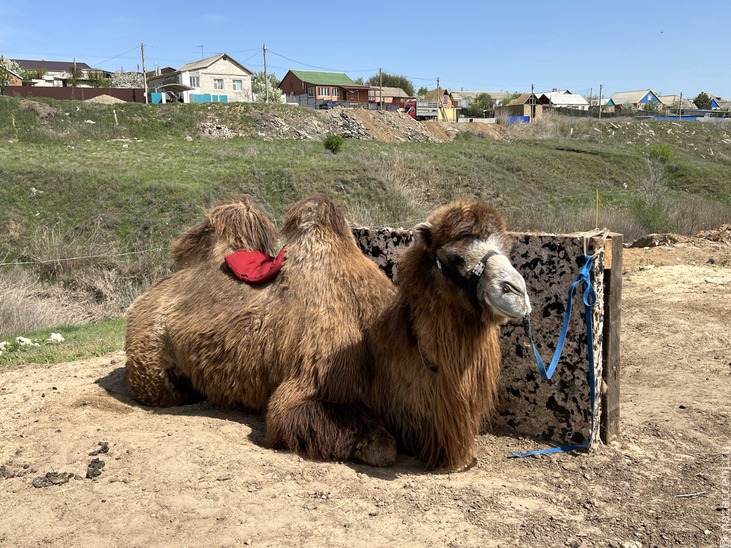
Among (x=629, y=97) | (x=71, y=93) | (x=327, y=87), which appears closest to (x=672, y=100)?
(x=629, y=97)

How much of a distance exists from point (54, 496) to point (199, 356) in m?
1.72

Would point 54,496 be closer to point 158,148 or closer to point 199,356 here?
point 199,356

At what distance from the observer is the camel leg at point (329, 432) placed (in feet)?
14.3

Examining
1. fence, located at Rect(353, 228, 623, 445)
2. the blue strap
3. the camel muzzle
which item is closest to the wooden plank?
fence, located at Rect(353, 228, 623, 445)

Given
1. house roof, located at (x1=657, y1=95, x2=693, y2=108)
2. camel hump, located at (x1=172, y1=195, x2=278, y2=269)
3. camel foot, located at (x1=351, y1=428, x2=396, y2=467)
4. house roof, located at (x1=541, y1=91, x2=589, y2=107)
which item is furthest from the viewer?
house roof, located at (x1=657, y1=95, x2=693, y2=108)

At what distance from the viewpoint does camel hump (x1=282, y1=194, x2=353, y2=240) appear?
527 cm

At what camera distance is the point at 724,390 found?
19.9ft

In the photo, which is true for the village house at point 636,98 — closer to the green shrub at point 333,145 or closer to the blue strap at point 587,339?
the green shrub at point 333,145

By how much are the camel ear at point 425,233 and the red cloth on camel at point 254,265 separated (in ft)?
5.28

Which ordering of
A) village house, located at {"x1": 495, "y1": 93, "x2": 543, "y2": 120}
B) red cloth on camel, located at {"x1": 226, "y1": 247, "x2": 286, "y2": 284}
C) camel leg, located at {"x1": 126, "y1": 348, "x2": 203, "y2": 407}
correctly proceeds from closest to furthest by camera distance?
1. red cloth on camel, located at {"x1": 226, "y1": 247, "x2": 286, "y2": 284}
2. camel leg, located at {"x1": 126, "y1": 348, "x2": 203, "y2": 407}
3. village house, located at {"x1": 495, "y1": 93, "x2": 543, "y2": 120}

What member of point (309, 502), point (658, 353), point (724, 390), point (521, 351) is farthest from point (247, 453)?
point (658, 353)

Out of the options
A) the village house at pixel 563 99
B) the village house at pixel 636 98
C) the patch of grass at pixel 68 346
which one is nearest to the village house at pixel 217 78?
the village house at pixel 563 99

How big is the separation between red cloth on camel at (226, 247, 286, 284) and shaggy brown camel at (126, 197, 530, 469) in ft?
0.26

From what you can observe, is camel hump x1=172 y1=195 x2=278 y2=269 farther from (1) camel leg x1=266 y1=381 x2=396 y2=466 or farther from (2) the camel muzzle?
(2) the camel muzzle
